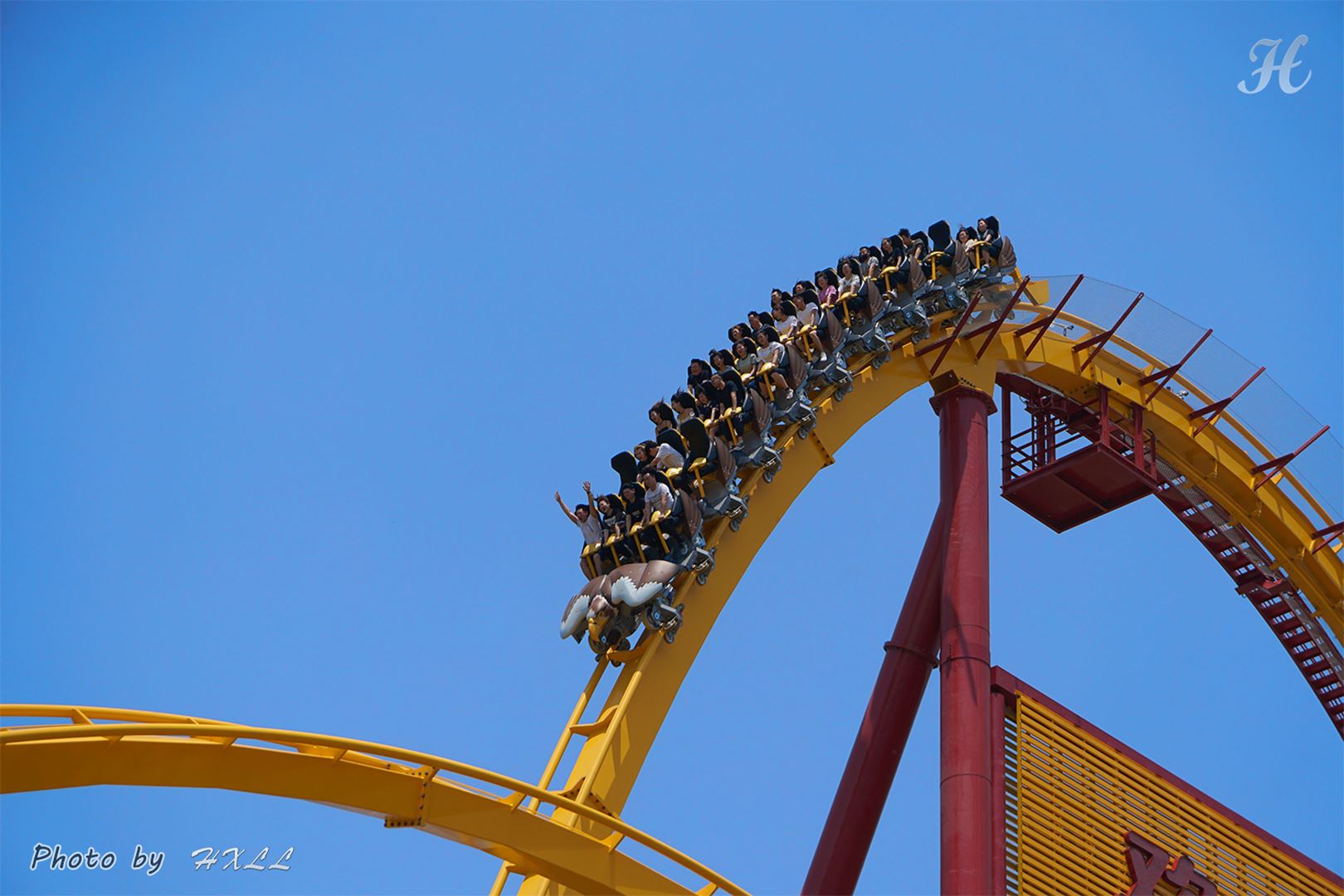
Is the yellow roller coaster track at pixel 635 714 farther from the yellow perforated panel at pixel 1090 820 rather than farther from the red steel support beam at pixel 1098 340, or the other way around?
the yellow perforated panel at pixel 1090 820

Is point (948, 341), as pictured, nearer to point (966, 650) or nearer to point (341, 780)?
point (966, 650)

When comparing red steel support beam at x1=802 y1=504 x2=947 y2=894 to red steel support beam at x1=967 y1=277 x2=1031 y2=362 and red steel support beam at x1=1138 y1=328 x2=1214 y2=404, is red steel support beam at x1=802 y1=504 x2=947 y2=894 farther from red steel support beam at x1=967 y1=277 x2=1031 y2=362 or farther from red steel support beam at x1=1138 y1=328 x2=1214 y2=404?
red steel support beam at x1=1138 y1=328 x2=1214 y2=404

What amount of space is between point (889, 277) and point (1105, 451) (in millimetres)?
2563

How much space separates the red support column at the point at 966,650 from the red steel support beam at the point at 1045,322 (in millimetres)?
707

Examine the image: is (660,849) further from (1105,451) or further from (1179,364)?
(1179,364)

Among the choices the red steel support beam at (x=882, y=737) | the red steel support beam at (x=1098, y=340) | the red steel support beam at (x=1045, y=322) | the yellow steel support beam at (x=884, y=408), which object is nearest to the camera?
the yellow steel support beam at (x=884, y=408)

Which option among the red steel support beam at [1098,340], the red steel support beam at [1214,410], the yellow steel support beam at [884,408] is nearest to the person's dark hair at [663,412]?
the yellow steel support beam at [884,408]

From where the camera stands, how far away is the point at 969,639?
1149 centimetres

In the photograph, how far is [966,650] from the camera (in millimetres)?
11406

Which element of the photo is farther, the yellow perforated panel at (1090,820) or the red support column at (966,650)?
the yellow perforated panel at (1090,820)

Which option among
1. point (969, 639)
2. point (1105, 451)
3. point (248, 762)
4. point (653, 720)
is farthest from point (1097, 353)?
point (248, 762)

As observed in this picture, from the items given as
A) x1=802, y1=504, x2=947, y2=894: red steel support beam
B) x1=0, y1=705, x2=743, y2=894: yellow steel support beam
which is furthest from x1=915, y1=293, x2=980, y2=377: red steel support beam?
x1=0, y1=705, x2=743, y2=894: yellow steel support beam

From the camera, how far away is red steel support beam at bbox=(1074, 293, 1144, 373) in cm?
1391

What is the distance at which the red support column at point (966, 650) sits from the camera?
10461 mm
